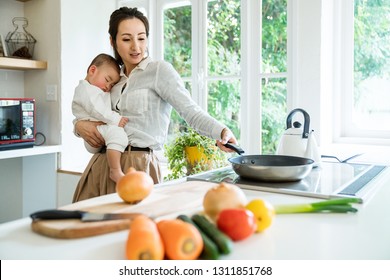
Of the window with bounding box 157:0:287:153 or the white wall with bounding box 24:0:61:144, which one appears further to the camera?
the white wall with bounding box 24:0:61:144

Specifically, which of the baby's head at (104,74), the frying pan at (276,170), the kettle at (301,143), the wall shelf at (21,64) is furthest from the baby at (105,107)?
the wall shelf at (21,64)

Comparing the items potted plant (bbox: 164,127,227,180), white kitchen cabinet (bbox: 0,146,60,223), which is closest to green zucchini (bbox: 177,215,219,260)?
potted plant (bbox: 164,127,227,180)

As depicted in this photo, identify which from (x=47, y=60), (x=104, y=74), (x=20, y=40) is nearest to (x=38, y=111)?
(x=47, y=60)

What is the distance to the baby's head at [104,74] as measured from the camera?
1667 mm

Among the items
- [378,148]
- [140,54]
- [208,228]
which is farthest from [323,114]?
[208,228]

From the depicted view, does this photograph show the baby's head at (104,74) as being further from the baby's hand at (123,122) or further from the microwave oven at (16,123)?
the microwave oven at (16,123)

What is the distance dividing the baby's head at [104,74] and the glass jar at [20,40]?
124 cm

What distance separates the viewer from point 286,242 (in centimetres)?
70

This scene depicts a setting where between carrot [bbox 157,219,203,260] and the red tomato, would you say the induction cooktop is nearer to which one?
the red tomato

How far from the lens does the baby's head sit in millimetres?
1667

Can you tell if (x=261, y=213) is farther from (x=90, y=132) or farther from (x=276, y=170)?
(x=90, y=132)

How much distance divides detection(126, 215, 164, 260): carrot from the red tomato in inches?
5.2

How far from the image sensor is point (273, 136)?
2492mm

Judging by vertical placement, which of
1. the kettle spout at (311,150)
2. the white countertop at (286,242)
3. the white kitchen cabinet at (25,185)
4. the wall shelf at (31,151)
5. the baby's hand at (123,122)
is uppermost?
the baby's hand at (123,122)
